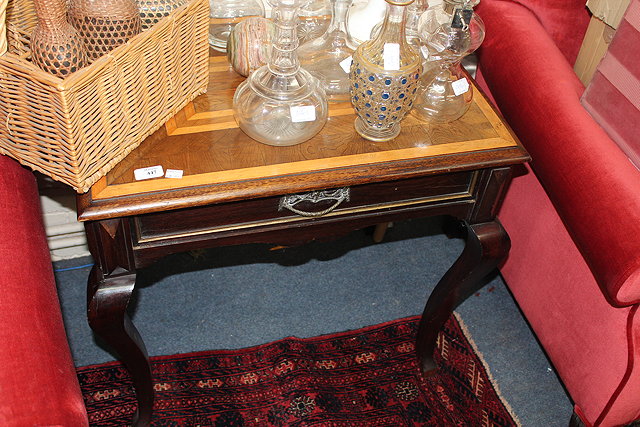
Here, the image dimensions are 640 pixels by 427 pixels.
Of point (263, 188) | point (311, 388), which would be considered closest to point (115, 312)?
point (263, 188)

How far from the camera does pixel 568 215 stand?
1293 mm

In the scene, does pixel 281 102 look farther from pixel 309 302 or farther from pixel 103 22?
pixel 309 302

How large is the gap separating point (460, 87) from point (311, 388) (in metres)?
0.82

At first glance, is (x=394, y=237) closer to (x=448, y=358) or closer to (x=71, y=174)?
(x=448, y=358)

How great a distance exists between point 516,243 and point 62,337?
1.09m

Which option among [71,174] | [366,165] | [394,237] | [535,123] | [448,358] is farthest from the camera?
[394,237]

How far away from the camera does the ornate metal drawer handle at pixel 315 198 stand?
3.72ft

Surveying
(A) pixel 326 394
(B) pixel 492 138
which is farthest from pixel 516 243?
(A) pixel 326 394

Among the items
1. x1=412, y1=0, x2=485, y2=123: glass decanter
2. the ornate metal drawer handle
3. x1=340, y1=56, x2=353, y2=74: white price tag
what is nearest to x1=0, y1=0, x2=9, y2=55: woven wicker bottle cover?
the ornate metal drawer handle

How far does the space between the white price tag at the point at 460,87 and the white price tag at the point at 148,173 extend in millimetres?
572

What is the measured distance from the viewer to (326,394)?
5.21ft

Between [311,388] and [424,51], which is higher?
[424,51]

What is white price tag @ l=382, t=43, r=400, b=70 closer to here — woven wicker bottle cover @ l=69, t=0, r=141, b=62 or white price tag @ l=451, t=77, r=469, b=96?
white price tag @ l=451, t=77, r=469, b=96

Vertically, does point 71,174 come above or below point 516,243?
above
